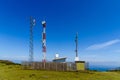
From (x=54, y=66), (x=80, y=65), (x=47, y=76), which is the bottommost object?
(x=47, y=76)

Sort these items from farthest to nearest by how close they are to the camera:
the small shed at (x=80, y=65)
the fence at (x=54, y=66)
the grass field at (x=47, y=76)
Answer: the small shed at (x=80, y=65) → the fence at (x=54, y=66) → the grass field at (x=47, y=76)

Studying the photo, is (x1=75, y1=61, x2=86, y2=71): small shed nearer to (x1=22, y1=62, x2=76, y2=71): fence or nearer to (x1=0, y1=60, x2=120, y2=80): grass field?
(x1=22, y1=62, x2=76, y2=71): fence

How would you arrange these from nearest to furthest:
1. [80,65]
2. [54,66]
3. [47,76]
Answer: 1. [47,76]
2. [54,66]
3. [80,65]

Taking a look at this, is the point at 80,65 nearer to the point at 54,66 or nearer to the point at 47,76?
the point at 54,66

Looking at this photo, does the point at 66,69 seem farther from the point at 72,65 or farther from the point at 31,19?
the point at 31,19

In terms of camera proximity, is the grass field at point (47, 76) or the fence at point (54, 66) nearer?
the grass field at point (47, 76)

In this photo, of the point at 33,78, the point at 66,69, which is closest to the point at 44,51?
the point at 66,69

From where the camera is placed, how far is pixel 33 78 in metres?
40.7

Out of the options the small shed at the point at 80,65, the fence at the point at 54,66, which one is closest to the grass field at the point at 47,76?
the fence at the point at 54,66

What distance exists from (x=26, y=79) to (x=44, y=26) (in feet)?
90.3

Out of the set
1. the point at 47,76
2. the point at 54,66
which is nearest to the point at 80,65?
the point at 54,66

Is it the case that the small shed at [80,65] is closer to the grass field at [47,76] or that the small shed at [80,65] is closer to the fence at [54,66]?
the fence at [54,66]

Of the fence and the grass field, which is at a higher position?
the fence

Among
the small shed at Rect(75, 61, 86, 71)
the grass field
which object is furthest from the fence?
the grass field
